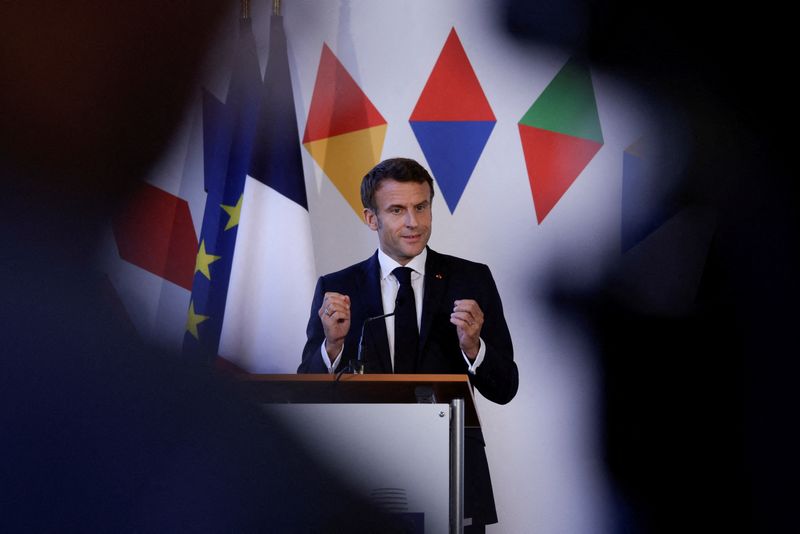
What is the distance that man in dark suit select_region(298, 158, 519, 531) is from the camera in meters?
2.54

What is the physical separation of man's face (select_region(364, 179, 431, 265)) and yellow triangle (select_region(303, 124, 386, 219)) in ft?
2.41

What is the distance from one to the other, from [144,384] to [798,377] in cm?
356

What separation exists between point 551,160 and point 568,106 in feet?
0.83

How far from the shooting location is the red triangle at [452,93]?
4.09 metres

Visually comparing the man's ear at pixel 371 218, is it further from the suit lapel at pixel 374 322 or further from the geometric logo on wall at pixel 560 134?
the geometric logo on wall at pixel 560 134

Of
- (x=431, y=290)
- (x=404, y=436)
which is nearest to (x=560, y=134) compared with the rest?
(x=431, y=290)

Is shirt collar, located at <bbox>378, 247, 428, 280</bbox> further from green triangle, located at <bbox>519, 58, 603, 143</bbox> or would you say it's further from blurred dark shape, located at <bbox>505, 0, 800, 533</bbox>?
green triangle, located at <bbox>519, 58, 603, 143</bbox>

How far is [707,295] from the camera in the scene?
12.6ft

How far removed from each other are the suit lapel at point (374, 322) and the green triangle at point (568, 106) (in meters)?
1.26

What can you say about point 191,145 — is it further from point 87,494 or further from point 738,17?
point 87,494

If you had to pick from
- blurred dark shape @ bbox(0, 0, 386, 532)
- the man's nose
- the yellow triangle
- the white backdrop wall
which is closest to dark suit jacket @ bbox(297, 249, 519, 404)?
the man's nose

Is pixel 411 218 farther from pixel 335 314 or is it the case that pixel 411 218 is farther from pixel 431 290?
pixel 335 314

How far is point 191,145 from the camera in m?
4.20

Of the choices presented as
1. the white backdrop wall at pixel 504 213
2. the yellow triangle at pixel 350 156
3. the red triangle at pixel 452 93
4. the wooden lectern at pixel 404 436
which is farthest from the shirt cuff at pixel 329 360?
the red triangle at pixel 452 93
